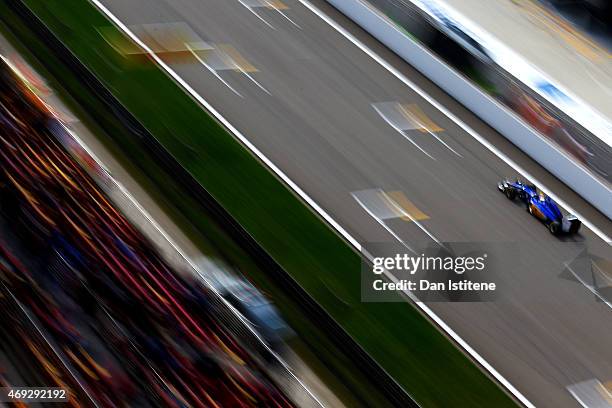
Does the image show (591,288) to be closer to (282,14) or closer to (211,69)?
(211,69)

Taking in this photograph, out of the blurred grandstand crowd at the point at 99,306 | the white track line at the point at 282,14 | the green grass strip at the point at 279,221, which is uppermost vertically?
the white track line at the point at 282,14

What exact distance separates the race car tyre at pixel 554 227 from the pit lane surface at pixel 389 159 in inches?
6.1

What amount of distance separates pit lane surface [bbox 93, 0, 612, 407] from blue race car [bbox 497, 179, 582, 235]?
0.25 meters

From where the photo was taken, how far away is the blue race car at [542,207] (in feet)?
77.8

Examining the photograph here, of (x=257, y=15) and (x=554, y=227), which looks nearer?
(x=554, y=227)

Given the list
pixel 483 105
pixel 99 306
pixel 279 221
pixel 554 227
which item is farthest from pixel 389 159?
pixel 99 306

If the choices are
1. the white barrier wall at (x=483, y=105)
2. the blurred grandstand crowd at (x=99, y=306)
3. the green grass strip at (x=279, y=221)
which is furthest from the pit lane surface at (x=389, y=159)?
→ the blurred grandstand crowd at (x=99, y=306)

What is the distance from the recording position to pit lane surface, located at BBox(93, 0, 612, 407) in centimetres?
2123

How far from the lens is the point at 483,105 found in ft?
90.4

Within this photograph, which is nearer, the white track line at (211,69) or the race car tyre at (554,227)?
the race car tyre at (554,227)

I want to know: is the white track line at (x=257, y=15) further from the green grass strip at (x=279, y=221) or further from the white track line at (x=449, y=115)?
the green grass strip at (x=279, y=221)

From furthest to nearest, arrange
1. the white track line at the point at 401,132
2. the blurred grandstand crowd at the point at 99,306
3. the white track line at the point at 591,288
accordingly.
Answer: the white track line at the point at 401,132, the white track line at the point at 591,288, the blurred grandstand crowd at the point at 99,306

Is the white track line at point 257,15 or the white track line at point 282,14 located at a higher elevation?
the white track line at point 282,14

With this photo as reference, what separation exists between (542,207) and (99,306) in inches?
433
